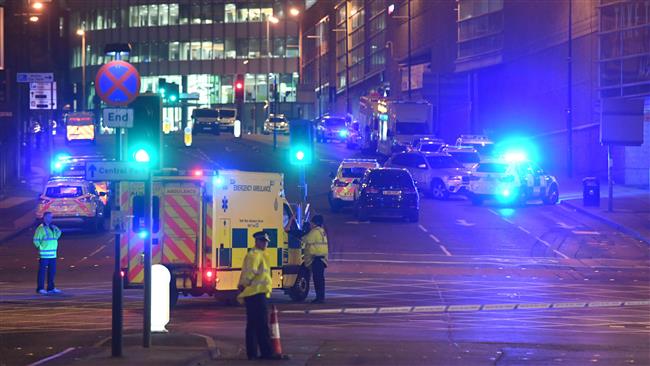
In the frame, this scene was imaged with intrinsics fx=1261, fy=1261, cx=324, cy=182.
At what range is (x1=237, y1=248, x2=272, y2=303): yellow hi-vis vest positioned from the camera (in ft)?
51.7

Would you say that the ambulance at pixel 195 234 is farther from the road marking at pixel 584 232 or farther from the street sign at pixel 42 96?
the street sign at pixel 42 96

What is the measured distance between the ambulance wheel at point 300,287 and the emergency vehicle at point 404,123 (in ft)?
144

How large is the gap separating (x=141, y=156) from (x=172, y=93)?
8895 millimetres

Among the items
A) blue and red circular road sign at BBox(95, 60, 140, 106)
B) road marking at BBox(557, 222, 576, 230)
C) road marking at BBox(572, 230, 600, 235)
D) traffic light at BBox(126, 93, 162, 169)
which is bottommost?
road marking at BBox(572, 230, 600, 235)

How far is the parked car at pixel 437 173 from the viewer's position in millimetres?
50594

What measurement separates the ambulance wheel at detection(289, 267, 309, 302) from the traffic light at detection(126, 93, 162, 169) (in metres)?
8.80

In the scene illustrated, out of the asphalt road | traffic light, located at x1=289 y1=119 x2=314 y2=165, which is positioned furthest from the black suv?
traffic light, located at x1=289 y1=119 x2=314 y2=165

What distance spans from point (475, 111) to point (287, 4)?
6526 cm

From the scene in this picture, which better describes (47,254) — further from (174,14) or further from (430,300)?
(174,14)

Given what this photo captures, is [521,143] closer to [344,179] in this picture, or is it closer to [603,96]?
[603,96]

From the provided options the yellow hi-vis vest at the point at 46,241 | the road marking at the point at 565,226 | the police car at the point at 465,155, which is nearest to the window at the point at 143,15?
the police car at the point at 465,155

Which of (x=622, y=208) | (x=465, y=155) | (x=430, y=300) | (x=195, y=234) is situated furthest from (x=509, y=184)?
(x=195, y=234)

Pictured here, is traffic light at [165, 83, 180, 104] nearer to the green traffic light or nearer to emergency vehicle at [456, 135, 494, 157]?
the green traffic light

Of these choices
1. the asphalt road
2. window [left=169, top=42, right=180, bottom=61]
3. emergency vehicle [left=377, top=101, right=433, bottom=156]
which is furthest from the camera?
window [left=169, top=42, right=180, bottom=61]
